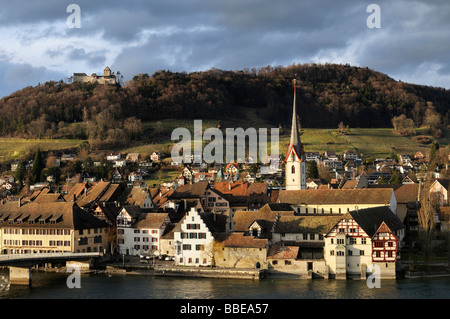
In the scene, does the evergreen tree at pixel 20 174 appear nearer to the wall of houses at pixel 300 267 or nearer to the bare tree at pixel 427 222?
the wall of houses at pixel 300 267

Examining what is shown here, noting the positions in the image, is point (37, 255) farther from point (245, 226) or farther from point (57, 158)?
point (57, 158)

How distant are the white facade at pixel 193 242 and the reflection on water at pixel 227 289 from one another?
4.37 metres

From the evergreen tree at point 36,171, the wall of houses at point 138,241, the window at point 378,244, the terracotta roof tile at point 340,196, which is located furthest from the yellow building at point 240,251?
the evergreen tree at point 36,171

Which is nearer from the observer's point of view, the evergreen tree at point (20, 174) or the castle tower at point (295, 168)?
the castle tower at point (295, 168)

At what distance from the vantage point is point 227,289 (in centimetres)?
5822

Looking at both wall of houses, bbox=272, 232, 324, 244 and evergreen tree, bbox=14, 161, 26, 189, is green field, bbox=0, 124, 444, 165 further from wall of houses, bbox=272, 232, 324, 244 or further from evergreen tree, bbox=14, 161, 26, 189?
wall of houses, bbox=272, 232, 324, 244

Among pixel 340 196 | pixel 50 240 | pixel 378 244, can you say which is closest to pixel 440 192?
pixel 340 196

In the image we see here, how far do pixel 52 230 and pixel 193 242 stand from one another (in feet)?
53.3

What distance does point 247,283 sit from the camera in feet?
201

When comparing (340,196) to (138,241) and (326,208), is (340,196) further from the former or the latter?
(138,241)

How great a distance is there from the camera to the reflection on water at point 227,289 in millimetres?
55094

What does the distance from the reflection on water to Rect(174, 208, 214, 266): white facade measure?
437 cm

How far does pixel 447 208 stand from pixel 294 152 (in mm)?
22884
